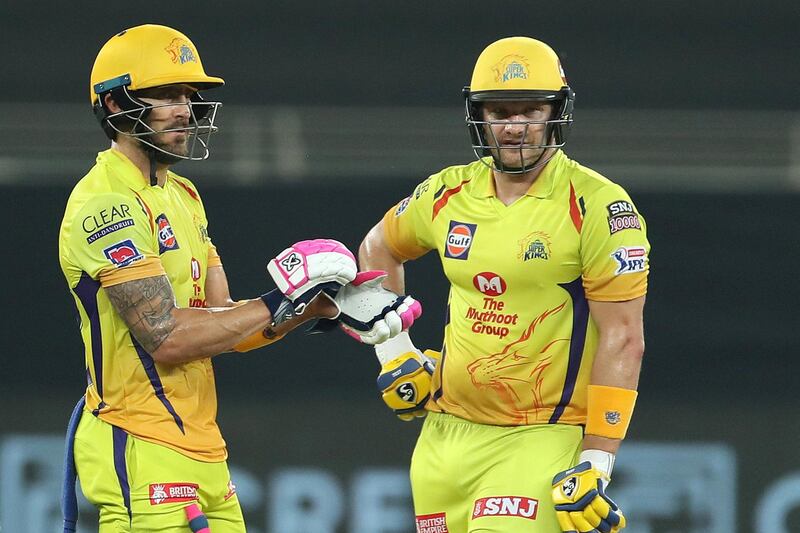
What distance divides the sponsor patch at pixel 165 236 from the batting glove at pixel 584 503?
1183 mm

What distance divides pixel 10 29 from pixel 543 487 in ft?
20.4

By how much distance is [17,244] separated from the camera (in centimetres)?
621

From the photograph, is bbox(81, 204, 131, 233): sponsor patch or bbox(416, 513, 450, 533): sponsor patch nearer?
bbox(81, 204, 131, 233): sponsor patch

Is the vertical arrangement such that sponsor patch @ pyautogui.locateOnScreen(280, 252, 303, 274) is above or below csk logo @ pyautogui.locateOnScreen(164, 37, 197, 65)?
below

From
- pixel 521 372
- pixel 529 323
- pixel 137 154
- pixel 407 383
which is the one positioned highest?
pixel 137 154

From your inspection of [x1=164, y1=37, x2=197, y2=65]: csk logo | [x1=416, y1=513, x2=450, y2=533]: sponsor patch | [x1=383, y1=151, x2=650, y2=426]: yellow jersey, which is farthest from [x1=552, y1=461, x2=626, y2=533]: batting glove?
[x1=164, y1=37, x2=197, y2=65]: csk logo

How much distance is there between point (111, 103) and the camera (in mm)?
3891

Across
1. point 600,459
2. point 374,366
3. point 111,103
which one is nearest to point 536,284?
point 600,459

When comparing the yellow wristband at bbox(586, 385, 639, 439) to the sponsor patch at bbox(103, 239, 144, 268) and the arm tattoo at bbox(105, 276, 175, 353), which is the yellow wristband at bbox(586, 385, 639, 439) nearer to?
the arm tattoo at bbox(105, 276, 175, 353)

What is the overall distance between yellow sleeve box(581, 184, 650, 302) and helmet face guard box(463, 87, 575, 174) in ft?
0.74

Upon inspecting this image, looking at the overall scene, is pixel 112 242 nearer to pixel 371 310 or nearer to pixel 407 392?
pixel 371 310

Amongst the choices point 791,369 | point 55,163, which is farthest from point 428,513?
point 55,163

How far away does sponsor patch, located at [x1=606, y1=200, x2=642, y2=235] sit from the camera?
12.6 feet

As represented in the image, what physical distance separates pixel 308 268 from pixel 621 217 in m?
0.84
